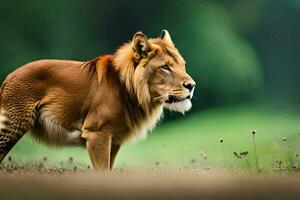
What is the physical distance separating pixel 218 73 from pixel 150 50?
33.2 inches

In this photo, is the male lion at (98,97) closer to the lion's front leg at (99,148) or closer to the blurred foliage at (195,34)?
the lion's front leg at (99,148)

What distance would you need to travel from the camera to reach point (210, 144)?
4.52 metres

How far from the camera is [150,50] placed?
3.99m

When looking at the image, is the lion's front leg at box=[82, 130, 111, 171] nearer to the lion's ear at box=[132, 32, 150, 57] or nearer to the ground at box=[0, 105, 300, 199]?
the ground at box=[0, 105, 300, 199]

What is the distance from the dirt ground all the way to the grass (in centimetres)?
123

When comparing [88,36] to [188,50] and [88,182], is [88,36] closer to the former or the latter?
[188,50]

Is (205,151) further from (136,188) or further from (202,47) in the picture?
(136,188)

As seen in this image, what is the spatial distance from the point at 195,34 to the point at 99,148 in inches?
49.2

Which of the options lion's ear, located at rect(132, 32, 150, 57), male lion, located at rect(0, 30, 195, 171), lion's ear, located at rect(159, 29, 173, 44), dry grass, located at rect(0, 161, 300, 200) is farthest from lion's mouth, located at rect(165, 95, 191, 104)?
dry grass, located at rect(0, 161, 300, 200)

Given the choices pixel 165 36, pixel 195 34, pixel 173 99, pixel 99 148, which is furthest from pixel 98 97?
pixel 195 34

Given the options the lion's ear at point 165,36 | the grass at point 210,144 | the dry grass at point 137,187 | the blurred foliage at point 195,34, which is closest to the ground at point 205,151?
the grass at point 210,144

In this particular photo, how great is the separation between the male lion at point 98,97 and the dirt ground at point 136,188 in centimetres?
108
